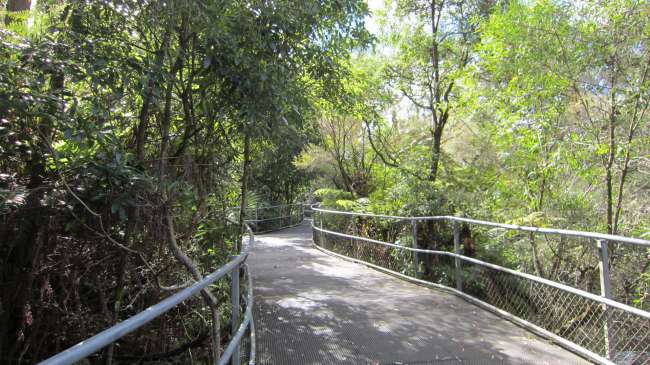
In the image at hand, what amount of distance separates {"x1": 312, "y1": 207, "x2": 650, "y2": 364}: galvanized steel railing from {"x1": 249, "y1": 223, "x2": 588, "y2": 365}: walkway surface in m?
0.29

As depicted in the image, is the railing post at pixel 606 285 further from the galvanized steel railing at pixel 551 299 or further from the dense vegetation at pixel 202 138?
the dense vegetation at pixel 202 138

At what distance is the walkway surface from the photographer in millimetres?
3957

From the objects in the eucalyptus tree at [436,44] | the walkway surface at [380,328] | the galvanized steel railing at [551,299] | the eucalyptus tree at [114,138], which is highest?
the eucalyptus tree at [436,44]

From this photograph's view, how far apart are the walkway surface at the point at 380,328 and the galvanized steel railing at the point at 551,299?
0.29 meters

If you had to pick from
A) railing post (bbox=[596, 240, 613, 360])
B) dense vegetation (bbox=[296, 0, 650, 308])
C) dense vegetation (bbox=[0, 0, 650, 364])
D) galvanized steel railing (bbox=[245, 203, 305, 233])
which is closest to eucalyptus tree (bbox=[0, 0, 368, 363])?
dense vegetation (bbox=[0, 0, 650, 364])

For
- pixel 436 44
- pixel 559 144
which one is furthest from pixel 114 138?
pixel 436 44

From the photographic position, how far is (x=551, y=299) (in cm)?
466

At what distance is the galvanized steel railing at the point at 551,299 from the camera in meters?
3.59

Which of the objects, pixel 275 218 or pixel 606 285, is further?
pixel 275 218

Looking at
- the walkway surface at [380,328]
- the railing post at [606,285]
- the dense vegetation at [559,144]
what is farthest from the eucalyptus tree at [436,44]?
the railing post at [606,285]

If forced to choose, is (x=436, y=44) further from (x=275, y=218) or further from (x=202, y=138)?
(x=275, y=218)

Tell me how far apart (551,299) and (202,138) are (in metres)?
3.91

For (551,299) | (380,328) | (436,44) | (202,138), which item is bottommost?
(380,328)

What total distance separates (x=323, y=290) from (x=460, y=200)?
309 centimetres
